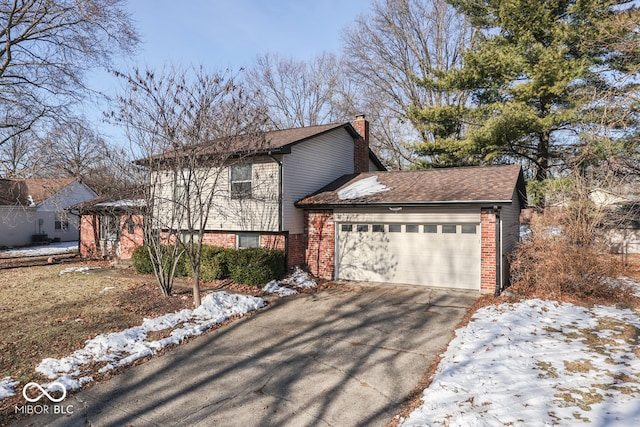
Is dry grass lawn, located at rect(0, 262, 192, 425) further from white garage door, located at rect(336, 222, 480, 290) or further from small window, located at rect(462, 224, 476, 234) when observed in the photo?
small window, located at rect(462, 224, 476, 234)

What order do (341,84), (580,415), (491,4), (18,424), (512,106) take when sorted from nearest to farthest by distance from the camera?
(580,415), (18,424), (512,106), (491,4), (341,84)

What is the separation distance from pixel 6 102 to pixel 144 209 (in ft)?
19.9

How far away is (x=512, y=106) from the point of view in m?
15.0

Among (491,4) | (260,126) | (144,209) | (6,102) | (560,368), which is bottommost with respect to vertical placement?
(560,368)

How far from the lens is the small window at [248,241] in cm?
1262

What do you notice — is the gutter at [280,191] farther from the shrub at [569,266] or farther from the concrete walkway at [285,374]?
the shrub at [569,266]

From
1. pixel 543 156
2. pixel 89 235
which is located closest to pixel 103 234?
pixel 89 235

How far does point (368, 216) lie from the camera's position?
11.5 metres

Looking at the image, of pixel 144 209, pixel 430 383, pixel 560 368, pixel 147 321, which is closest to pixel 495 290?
pixel 560 368

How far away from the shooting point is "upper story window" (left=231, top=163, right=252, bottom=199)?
1248 centimetres

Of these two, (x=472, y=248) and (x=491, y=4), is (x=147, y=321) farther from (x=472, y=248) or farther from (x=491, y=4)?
(x=491, y=4)

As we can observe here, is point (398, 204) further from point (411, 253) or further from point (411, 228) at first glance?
point (411, 253)

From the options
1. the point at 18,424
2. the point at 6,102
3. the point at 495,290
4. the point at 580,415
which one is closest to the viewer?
the point at 580,415

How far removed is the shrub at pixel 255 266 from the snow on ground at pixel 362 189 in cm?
302
